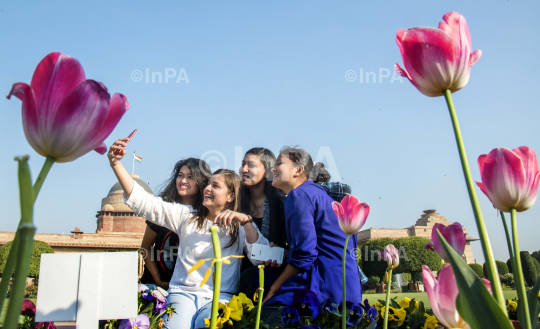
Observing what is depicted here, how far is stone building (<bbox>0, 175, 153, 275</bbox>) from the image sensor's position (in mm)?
28531

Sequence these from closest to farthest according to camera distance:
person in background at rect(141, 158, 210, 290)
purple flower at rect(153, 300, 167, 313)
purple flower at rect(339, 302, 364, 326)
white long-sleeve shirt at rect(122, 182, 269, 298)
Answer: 1. purple flower at rect(339, 302, 364, 326)
2. purple flower at rect(153, 300, 167, 313)
3. white long-sleeve shirt at rect(122, 182, 269, 298)
4. person in background at rect(141, 158, 210, 290)

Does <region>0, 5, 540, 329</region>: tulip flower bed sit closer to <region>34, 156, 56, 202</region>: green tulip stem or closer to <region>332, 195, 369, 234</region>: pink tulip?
→ <region>34, 156, 56, 202</region>: green tulip stem

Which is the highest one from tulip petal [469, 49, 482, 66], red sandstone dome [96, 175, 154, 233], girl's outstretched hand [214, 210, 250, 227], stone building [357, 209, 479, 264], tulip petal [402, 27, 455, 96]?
red sandstone dome [96, 175, 154, 233]

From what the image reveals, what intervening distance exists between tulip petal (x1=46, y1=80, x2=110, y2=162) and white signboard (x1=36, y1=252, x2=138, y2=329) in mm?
705

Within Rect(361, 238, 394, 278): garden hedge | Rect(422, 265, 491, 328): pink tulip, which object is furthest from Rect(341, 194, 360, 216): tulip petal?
Rect(361, 238, 394, 278): garden hedge

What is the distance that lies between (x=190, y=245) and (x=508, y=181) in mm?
2480

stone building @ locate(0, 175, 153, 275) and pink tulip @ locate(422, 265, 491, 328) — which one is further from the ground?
stone building @ locate(0, 175, 153, 275)

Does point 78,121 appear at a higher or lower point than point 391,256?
higher

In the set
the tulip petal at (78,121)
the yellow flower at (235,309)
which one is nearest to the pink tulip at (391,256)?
the yellow flower at (235,309)

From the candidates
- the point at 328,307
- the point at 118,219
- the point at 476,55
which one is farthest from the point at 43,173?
the point at 118,219

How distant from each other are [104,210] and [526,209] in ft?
130

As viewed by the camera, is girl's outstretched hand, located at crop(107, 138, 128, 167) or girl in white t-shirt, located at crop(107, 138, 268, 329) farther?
girl in white t-shirt, located at crop(107, 138, 268, 329)

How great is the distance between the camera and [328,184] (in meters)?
3.29

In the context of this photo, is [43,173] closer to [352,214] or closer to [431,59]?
[431,59]
